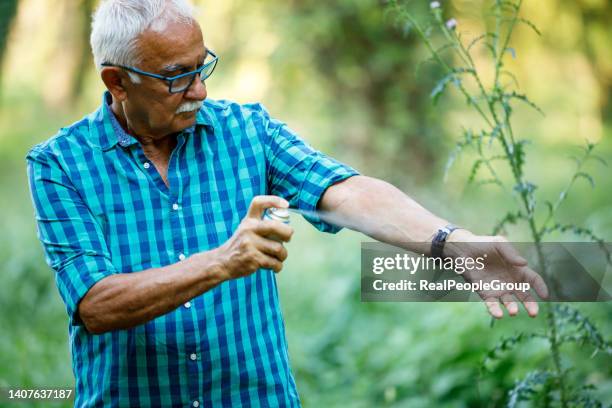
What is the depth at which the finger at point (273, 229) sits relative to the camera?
1.91m

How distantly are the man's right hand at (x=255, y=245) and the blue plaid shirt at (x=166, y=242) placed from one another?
0.35 metres

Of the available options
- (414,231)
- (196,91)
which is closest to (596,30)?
(414,231)

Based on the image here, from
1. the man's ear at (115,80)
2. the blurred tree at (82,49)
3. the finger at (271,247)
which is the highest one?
the blurred tree at (82,49)

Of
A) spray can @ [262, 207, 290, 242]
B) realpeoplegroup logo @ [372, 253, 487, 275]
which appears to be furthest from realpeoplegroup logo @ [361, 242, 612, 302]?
spray can @ [262, 207, 290, 242]

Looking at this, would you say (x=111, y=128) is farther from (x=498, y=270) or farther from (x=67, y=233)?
(x=498, y=270)

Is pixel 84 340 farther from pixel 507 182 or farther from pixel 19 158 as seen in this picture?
pixel 19 158

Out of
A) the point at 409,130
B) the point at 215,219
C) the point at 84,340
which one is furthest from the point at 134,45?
the point at 409,130

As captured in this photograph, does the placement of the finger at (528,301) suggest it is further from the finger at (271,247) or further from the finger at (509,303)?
the finger at (271,247)

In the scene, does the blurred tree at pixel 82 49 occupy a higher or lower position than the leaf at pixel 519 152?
higher

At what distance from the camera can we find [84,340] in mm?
2303

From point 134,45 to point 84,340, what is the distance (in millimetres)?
906

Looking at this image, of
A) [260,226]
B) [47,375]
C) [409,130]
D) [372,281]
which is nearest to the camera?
[260,226]

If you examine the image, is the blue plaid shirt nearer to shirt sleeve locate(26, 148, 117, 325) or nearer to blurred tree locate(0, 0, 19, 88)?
shirt sleeve locate(26, 148, 117, 325)

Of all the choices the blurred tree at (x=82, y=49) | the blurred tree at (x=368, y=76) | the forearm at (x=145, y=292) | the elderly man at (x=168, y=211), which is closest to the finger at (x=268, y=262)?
the forearm at (x=145, y=292)
